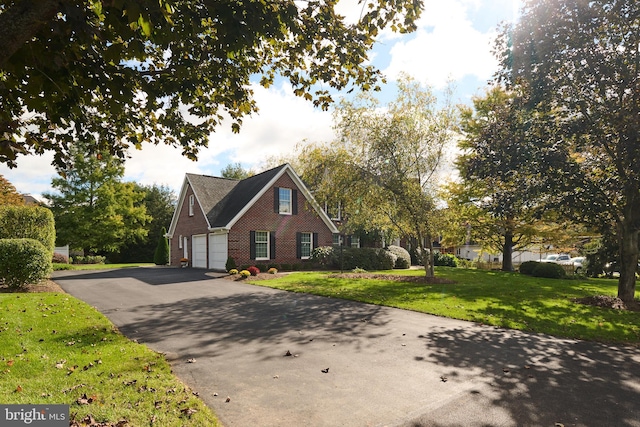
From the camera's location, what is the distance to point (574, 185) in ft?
35.9

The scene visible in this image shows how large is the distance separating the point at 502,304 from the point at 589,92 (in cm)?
663

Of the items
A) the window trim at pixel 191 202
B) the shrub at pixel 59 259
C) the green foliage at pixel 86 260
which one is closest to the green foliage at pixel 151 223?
the green foliage at pixel 86 260

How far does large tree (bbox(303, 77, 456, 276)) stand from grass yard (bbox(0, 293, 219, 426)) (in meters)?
11.1

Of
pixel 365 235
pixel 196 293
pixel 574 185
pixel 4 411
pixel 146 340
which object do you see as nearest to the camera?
pixel 4 411

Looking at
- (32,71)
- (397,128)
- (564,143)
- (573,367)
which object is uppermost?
(397,128)

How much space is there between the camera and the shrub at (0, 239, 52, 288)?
1265 cm

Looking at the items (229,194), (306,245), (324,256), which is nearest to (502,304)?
(324,256)

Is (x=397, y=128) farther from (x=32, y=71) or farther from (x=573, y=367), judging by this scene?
(x=32, y=71)

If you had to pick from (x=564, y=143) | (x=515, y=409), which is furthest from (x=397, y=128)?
(x=515, y=409)

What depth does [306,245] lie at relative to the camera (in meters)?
26.2

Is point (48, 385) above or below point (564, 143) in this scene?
below

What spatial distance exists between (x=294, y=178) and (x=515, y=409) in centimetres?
2226

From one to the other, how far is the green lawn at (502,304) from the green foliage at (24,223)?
11.3 meters

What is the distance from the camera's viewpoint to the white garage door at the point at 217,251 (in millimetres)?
23172
